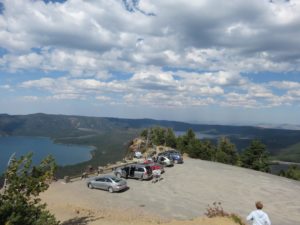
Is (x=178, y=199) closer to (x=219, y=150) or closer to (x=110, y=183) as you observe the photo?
(x=110, y=183)

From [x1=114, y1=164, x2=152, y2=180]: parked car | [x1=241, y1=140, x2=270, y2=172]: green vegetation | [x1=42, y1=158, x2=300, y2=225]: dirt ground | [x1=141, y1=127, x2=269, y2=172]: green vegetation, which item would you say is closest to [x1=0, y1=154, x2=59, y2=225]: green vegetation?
[x1=42, y1=158, x2=300, y2=225]: dirt ground

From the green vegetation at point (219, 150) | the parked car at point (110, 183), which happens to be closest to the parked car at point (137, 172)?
the parked car at point (110, 183)

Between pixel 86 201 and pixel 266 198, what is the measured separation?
17.4 metres

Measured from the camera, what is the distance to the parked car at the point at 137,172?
40.9 m

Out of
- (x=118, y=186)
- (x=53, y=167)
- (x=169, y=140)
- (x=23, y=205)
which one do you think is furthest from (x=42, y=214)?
(x=169, y=140)

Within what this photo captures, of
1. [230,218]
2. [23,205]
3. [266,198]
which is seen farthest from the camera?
[266,198]

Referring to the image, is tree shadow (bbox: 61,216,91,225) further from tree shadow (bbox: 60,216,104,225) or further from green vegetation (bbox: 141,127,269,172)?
green vegetation (bbox: 141,127,269,172)

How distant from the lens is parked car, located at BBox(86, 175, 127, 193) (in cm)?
3522

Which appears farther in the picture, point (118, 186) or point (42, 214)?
point (118, 186)

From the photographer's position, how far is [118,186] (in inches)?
1383

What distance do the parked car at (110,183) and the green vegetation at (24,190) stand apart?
688 inches

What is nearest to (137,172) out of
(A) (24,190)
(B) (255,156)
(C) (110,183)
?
(C) (110,183)

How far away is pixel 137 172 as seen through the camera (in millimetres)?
41438

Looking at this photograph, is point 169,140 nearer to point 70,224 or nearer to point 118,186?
point 118,186
